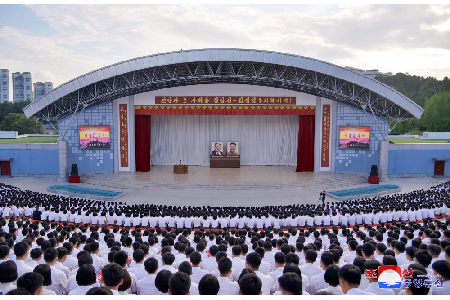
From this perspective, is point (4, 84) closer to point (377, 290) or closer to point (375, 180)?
point (375, 180)

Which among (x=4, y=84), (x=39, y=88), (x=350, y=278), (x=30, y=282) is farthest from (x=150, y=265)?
(x=39, y=88)

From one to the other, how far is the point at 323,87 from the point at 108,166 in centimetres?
1455

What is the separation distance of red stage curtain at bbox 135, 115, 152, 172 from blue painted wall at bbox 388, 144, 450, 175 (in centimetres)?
1632

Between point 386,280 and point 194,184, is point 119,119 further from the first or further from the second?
point 386,280

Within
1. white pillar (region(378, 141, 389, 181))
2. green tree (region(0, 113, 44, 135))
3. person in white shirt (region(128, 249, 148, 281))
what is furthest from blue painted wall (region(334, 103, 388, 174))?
green tree (region(0, 113, 44, 135))

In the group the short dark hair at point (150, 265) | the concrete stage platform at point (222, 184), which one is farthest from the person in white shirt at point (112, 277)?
the concrete stage platform at point (222, 184)

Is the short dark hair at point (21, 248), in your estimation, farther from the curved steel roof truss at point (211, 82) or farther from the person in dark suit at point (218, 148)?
the person in dark suit at point (218, 148)

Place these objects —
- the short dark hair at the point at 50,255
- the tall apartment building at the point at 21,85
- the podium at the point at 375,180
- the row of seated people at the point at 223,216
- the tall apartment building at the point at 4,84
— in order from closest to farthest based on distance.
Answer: the short dark hair at the point at 50,255
the row of seated people at the point at 223,216
the podium at the point at 375,180
the tall apartment building at the point at 4,84
the tall apartment building at the point at 21,85

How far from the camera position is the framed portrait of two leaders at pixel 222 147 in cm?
2600

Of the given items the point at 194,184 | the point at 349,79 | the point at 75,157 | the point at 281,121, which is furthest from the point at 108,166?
the point at 349,79

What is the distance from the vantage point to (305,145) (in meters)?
23.7

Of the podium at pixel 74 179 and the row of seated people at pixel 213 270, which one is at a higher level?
the row of seated people at pixel 213 270

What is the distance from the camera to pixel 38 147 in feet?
74.0

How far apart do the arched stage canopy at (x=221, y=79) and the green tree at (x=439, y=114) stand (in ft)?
77.5
